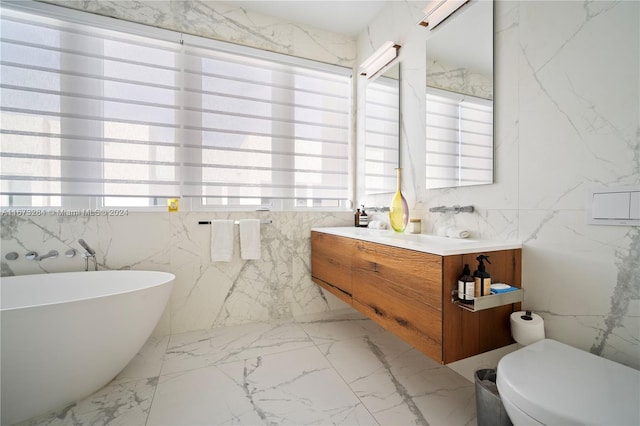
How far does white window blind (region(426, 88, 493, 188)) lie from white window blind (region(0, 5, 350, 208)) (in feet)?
3.42

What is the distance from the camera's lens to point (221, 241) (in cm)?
225

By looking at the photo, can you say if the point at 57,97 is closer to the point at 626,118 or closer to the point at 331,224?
the point at 331,224

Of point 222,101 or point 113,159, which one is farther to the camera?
point 222,101

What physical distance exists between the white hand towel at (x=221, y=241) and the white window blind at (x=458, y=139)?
1.58 meters

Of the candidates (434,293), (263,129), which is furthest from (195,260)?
(434,293)

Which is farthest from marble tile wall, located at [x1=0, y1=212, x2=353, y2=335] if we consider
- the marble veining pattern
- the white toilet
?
the white toilet

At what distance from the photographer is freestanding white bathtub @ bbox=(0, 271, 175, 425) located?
3.92 ft

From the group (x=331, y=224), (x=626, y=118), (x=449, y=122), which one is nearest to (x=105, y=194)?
(x=331, y=224)

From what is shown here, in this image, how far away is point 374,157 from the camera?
250 cm

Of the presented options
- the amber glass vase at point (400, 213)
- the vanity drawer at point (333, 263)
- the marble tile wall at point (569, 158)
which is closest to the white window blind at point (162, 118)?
the vanity drawer at point (333, 263)

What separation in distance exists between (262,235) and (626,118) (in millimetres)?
2201

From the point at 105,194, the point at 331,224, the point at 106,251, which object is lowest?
the point at 106,251

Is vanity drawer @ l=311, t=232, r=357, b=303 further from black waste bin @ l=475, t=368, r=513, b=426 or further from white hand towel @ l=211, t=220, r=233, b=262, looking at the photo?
black waste bin @ l=475, t=368, r=513, b=426

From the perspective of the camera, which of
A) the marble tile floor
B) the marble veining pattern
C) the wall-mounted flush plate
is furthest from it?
the marble veining pattern
